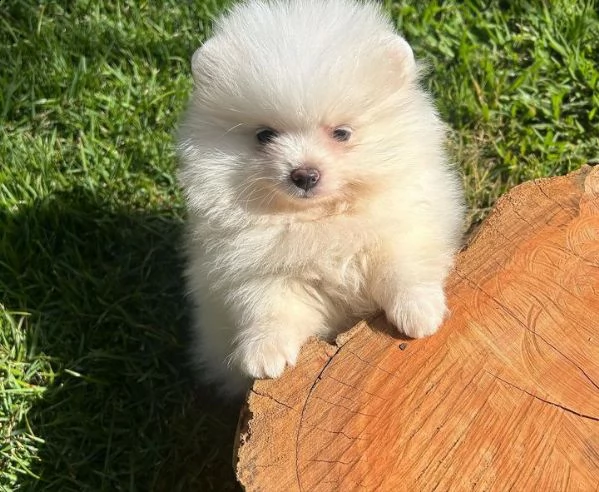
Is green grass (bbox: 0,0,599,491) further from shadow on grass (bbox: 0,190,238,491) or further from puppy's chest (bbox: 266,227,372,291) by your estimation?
puppy's chest (bbox: 266,227,372,291)

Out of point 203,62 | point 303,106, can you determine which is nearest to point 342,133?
point 303,106

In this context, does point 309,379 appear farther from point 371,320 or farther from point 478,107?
point 478,107

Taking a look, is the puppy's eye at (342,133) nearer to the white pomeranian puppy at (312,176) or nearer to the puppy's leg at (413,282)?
the white pomeranian puppy at (312,176)

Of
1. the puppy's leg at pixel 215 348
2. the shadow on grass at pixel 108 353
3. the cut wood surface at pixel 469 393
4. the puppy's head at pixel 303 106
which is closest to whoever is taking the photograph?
the cut wood surface at pixel 469 393

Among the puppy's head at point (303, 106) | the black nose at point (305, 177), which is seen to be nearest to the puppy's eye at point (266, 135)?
the puppy's head at point (303, 106)

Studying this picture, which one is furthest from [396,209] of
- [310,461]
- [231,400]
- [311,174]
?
[231,400]

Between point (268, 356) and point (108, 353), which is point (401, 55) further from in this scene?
point (108, 353)
